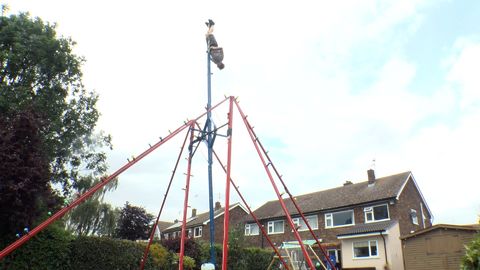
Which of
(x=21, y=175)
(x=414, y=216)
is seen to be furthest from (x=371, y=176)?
(x=21, y=175)

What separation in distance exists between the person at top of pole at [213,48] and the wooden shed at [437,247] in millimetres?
18459

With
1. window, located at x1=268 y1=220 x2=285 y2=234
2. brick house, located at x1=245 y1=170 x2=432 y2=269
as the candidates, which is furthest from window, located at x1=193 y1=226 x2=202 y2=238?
brick house, located at x1=245 y1=170 x2=432 y2=269

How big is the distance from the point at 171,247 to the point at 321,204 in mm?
17945

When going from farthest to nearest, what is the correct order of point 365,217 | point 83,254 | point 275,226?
point 275,226, point 365,217, point 83,254

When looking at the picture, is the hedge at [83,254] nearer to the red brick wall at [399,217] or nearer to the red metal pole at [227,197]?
the red metal pole at [227,197]

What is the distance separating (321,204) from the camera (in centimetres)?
3662

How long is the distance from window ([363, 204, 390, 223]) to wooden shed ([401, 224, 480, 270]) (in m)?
5.56

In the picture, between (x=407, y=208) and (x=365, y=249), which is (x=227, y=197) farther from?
(x=407, y=208)

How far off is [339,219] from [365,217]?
2721 millimetres

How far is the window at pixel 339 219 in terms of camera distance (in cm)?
3312

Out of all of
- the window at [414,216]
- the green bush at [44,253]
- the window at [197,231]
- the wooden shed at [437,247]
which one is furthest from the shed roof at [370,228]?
the window at [197,231]

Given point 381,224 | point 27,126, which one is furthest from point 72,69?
point 381,224

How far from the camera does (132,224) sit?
115ft

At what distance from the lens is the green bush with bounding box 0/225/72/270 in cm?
1464
